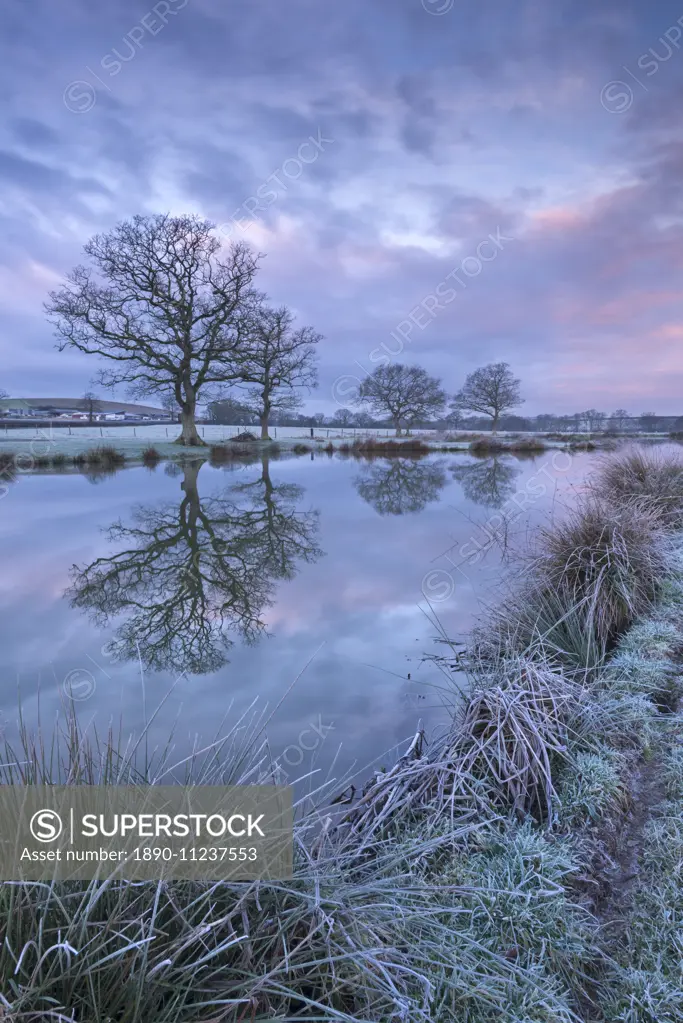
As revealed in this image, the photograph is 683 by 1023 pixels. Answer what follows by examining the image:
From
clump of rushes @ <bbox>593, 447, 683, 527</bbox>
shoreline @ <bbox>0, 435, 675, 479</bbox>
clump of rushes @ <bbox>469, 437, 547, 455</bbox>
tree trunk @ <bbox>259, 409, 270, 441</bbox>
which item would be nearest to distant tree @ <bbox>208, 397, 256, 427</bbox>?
tree trunk @ <bbox>259, 409, 270, 441</bbox>

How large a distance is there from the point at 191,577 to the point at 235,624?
1634 mm

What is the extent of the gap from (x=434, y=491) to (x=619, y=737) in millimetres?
11600

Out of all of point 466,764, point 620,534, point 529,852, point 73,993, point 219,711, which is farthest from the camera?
point 620,534

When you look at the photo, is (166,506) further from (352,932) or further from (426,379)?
(426,379)

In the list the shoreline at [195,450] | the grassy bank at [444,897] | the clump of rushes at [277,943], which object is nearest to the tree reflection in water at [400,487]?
the shoreline at [195,450]

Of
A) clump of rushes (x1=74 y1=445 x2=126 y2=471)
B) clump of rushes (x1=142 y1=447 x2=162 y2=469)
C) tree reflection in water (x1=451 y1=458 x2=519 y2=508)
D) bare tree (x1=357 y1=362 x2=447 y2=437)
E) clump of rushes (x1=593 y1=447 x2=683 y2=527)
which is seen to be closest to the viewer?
clump of rushes (x1=593 y1=447 x2=683 y2=527)

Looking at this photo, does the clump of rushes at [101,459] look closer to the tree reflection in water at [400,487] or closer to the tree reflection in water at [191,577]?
the tree reflection in water at [400,487]

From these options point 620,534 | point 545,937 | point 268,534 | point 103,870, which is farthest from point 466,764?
point 268,534

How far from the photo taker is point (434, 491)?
14.3 meters

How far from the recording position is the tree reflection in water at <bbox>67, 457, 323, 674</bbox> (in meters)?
4.26

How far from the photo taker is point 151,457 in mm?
23078

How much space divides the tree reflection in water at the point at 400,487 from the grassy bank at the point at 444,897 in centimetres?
827

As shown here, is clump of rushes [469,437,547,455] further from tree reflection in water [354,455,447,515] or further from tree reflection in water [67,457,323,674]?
tree reflection in water [67,457,323,674]

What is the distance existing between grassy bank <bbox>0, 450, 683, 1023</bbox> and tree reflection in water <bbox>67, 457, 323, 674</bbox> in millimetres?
1586
